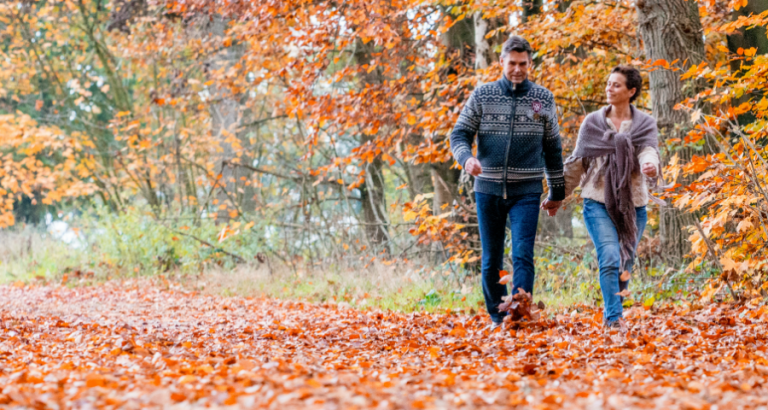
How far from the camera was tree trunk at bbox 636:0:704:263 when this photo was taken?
6.83 metres

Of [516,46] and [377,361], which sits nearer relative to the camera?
[377,361]

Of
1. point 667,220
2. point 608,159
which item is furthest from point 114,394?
point 667,220

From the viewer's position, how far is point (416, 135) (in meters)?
10.2

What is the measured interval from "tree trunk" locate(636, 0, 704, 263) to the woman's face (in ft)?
7.48

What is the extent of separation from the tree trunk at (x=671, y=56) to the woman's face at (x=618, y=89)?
2281mm

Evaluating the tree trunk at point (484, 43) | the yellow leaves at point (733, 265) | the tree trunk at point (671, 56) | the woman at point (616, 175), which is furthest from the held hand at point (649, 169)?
the tree trunk at point (484, 43)

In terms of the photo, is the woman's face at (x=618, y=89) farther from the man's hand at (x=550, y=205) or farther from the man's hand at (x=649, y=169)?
the man's hand at (x=550, y=205)

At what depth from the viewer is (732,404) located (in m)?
2.24

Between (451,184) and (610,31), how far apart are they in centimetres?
288

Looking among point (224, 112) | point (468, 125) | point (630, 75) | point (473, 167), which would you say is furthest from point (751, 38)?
point (224, 112)

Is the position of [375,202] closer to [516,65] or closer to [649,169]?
[516,65]

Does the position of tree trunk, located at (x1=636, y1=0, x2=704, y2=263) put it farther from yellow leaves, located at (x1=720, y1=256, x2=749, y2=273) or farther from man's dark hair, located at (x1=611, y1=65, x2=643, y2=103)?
man's dark hair, located at (x1=611, y1=65, x2=643, y2=103)

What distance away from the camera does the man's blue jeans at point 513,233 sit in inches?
180

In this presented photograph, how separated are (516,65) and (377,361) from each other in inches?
82.7
